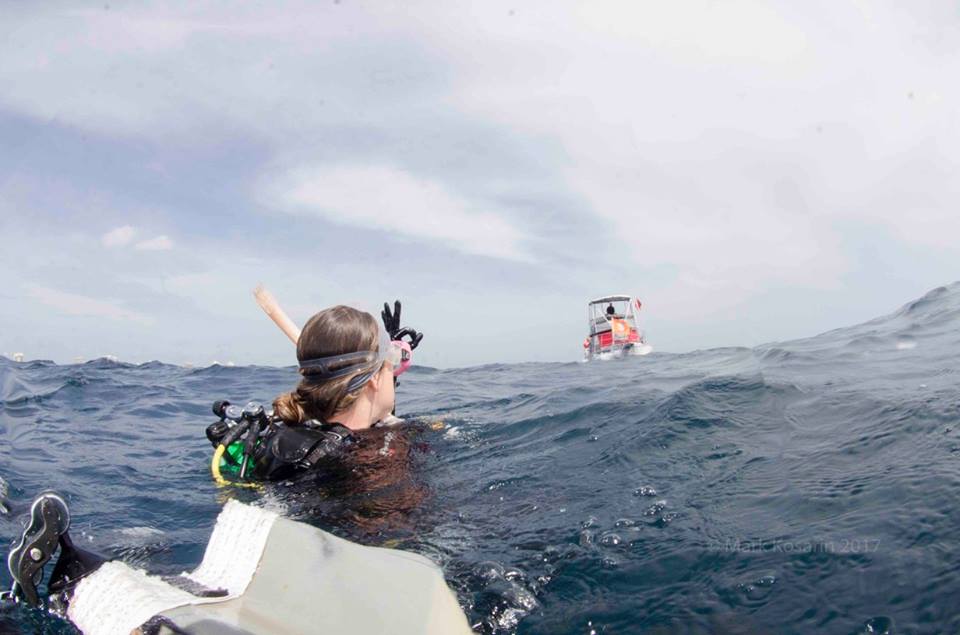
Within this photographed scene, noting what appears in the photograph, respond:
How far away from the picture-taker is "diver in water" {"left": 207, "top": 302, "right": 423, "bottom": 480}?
153 inches

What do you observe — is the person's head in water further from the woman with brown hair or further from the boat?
the boat

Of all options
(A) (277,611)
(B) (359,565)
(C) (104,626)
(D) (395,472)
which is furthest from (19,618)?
(D) (395,472)

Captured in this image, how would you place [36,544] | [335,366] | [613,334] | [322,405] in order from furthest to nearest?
[613,334] → [322,405] → [335,366] → [36,544]

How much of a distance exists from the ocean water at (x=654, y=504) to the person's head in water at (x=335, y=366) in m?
0.53

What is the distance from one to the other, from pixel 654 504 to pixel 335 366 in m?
2.14

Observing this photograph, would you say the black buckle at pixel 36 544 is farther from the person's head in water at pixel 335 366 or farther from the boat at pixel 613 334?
the boat at pixel 613 334

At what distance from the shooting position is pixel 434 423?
17.1ft

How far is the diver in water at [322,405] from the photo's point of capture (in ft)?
12.7

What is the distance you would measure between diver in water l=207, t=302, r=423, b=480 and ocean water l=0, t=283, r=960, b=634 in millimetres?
222

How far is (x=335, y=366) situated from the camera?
407 centimetres

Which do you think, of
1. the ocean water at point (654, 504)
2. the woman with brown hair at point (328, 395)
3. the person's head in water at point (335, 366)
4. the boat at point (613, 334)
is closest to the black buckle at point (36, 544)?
the ocean water at point (654, 504)

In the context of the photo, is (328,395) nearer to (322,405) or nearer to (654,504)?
(322,405)

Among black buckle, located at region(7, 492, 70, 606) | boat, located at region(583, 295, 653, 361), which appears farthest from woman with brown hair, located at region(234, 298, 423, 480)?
boat, located at region(583, 295, 653, 361)

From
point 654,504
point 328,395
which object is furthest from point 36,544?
point 654,504
